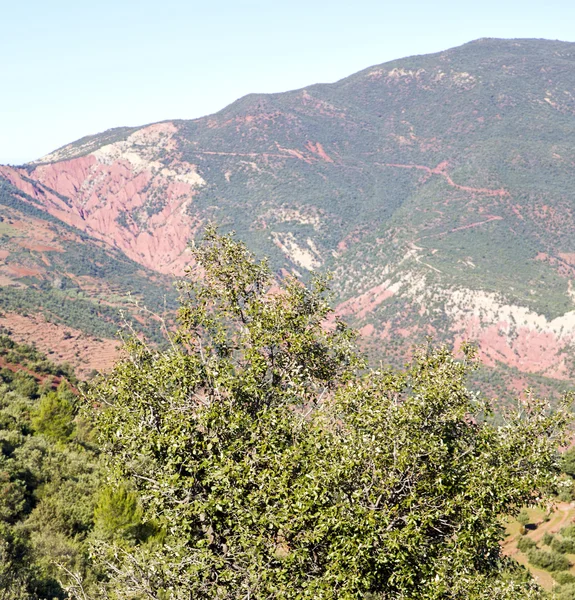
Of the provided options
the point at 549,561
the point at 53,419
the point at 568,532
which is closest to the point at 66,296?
the point at 53,419

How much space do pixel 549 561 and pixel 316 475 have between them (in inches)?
1285

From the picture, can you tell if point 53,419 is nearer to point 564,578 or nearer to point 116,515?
point 116,515

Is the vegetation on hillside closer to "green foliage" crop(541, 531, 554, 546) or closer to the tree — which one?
"green foliage" crop(541, 531, 554, 546)

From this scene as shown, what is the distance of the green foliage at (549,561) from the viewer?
116ft

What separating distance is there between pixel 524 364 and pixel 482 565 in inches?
4845

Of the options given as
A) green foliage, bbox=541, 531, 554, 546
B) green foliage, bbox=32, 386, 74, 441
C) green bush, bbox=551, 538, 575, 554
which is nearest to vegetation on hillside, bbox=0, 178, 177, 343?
green foliage, bbox=32, 386, 74, 441

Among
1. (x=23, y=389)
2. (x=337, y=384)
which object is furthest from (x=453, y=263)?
(x=337, y=384)

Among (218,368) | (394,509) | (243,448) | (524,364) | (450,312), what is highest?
(218,368)

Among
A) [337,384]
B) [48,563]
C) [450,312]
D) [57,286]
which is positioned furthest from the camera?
[57,286]

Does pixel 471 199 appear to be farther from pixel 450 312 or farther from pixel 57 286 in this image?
pixel 57 286

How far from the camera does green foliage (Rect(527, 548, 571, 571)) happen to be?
35.4 meters

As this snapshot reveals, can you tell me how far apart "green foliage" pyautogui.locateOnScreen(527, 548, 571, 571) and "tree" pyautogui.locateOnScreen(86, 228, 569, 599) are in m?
28.0

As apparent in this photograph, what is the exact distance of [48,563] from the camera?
20.4 metres

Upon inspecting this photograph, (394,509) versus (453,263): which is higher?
(394,509)
